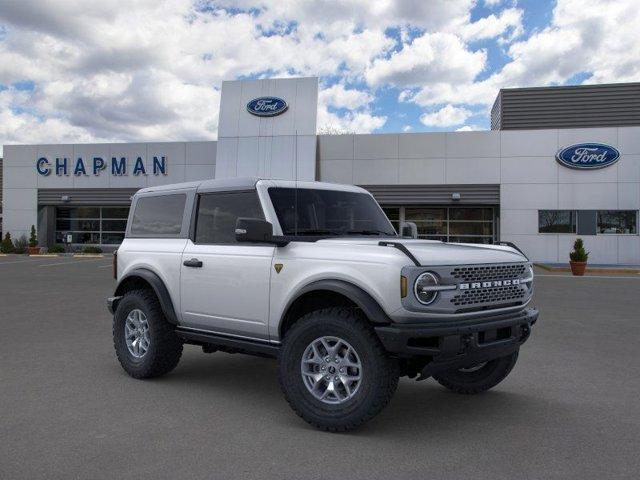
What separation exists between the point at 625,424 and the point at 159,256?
440cm

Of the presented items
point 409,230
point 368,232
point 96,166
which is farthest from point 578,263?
point 96,166

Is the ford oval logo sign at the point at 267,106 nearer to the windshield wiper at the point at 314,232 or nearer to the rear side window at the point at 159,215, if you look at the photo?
the rear side window at the point at 159,215

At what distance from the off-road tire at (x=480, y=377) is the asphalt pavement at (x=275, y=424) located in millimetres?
105

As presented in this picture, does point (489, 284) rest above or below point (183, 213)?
below

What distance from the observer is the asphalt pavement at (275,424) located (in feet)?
12.4

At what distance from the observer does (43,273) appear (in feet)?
65.9

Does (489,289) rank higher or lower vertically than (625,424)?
higher

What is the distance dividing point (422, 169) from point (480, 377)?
77.5 ft

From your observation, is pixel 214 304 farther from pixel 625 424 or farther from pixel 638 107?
pixel 638 107

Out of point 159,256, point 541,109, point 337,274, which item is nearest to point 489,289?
point 337,274

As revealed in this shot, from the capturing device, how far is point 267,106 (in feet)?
94.6

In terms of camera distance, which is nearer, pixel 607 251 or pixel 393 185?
pixel 607 251

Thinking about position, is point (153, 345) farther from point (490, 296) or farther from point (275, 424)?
Result: point (490, 296)

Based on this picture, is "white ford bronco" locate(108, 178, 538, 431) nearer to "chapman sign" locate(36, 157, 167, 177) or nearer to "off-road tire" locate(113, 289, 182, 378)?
"off-road tire" locate(113, 289, 182, 378)
